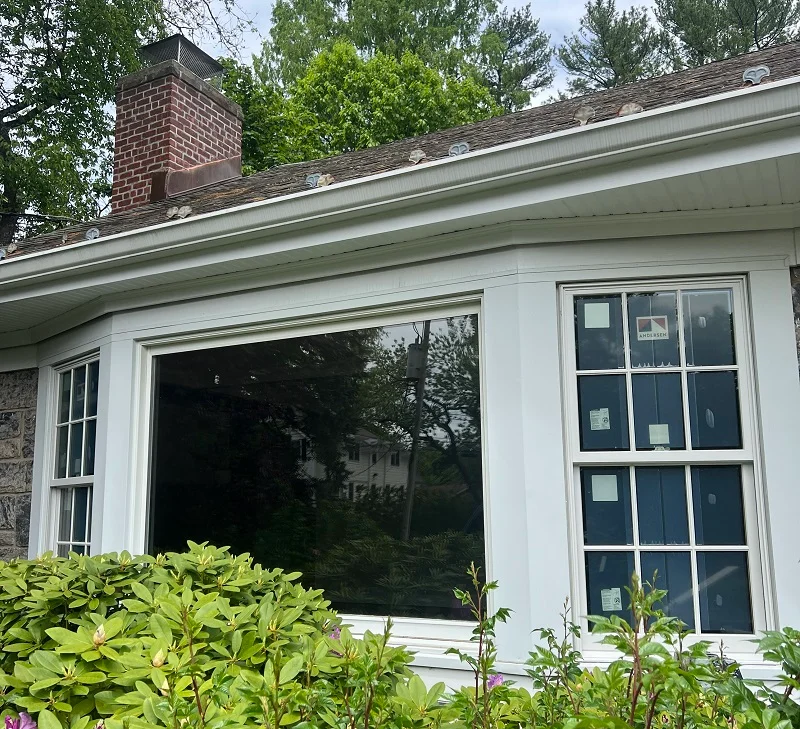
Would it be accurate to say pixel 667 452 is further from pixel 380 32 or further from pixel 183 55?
pixel 380 32

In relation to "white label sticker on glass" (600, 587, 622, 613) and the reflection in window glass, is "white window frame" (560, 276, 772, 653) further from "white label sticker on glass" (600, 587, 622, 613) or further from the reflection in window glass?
the reflection in window glass

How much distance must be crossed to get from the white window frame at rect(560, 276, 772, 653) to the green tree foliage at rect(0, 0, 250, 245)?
1374cm

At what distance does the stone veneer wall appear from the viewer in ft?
18.7

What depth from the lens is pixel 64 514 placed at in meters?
5.44

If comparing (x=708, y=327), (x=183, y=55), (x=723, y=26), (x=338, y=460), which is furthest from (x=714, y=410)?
(x=723, y=26)

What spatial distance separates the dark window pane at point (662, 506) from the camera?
135 inches

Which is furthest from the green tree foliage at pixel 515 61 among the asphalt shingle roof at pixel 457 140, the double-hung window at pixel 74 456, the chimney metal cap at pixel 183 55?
the double-hung window at pixel 74 456

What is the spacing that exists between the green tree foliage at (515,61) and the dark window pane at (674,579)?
2048 cm

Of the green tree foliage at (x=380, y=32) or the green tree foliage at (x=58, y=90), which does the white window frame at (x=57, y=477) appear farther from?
the green tree foliage at (x=380, y=32)

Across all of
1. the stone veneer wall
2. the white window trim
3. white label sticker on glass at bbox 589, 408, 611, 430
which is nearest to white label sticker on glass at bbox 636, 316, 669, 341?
white label sticker on glass at bbox 589, 408, 611, 430

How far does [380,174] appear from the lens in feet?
11.9

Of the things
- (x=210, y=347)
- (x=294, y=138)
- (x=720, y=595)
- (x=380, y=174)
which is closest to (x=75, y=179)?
(x=294, y=138)

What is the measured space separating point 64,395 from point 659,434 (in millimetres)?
3994

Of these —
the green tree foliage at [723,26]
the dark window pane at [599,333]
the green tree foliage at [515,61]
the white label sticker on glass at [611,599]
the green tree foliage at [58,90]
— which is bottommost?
the white label sticker on glass at [611,599]
